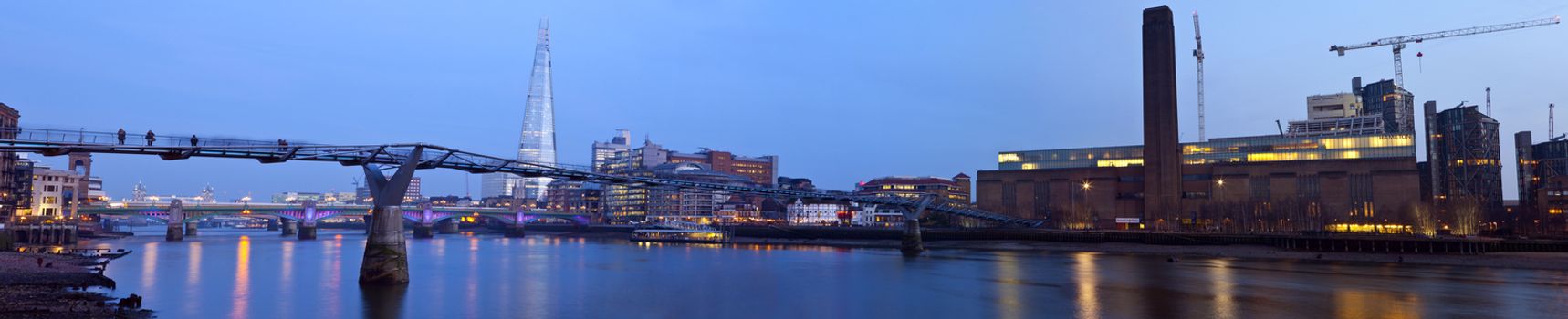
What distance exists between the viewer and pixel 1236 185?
138 metres

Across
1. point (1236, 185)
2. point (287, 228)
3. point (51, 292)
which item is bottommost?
point (51, 292)

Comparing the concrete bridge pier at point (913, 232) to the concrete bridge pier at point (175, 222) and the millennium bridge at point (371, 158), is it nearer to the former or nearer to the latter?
the millennium bridge at point (371, 158)

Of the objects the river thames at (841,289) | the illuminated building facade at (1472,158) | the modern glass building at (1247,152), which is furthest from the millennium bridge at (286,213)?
the illuminated building facade at (1472,158)

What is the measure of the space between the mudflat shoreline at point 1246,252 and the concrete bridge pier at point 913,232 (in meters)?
11.9

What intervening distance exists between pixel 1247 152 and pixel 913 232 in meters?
69.4

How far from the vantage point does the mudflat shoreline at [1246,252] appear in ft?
257

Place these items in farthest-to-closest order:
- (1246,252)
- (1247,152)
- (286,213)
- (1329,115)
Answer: (1329,115) → (286,213) → (1247,152) → (1246,252)

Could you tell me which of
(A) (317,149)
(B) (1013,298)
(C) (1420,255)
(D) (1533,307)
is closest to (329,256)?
(A) (317,149)

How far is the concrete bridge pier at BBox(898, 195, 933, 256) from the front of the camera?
101375 mm

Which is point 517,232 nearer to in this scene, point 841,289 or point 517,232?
point 517,232

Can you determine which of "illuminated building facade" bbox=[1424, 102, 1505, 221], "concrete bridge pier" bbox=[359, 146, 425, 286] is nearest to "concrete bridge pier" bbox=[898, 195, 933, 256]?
"concrete bridge pier" bbox=[359, 146, 425, 286]

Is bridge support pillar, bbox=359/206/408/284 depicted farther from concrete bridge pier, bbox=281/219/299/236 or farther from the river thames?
concrete bridge pier, bbox=281/219/299/236

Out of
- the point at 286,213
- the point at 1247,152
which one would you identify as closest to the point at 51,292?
the point at 286,213

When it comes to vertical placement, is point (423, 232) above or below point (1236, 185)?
below
